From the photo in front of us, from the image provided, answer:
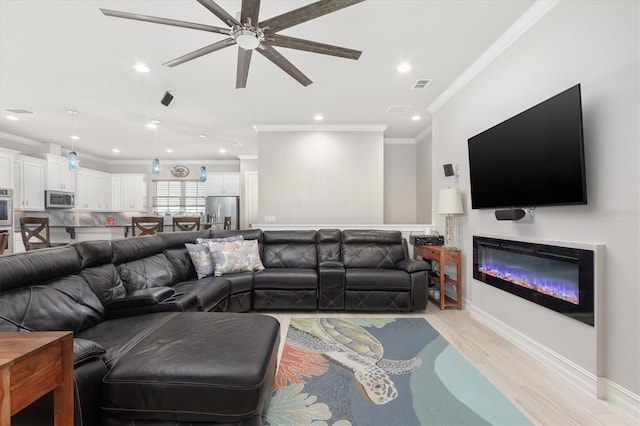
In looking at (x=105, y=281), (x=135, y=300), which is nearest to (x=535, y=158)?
(x=135, y=300)

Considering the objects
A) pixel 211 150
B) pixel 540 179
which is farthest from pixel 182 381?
pixel 211 150

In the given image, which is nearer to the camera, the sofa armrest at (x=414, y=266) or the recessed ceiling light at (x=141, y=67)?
Answer: the recessed ceiling light at (x=141, y=67)

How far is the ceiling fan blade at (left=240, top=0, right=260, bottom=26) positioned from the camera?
1656mm

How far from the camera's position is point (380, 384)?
1.97m

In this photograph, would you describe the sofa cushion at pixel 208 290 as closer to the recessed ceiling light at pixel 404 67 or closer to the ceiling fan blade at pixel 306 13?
the ceiling fan blade at pixel 306 13

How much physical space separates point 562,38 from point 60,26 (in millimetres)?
4204

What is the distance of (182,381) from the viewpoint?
4.09ft

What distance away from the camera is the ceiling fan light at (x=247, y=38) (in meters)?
1.88

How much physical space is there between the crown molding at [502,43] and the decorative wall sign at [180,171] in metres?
7.27

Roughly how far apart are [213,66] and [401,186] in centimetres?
432

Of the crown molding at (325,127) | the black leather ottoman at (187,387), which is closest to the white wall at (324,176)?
the crown molding at (325,127)

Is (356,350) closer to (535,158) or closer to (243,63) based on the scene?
(535,158)

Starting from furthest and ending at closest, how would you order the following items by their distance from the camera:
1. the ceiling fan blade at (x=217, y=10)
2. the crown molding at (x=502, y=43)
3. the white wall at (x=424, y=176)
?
the white wall at (x=424, y=176)
the crown molding at (x=502, y=43)
the ceiling fan blade at (x=217, y=10)

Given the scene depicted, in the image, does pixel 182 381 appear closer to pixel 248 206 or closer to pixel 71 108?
pixel 71 108
